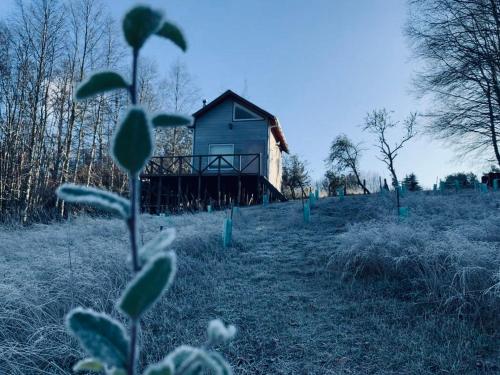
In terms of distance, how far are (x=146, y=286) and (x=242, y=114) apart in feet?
53.2

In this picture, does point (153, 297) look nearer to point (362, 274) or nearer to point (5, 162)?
point (362, 274)

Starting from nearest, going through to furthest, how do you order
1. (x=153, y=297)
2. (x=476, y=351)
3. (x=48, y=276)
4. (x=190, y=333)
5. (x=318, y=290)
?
(x=153, y=297) < (x=476, y=351) < (x=190, y=333) < (x=48, y=276) < (x=318, y=290)

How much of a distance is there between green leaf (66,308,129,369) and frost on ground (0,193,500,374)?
2335 mm

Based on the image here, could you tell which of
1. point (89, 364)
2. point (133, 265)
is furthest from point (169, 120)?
point (89, 364)

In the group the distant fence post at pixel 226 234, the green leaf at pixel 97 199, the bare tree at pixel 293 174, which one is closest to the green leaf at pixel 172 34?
the green leaf at pixel 97 199

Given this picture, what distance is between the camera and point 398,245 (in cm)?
425

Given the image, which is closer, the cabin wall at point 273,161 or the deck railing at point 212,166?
the deck railing at point 212,166

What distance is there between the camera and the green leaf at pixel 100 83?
0.39 meters

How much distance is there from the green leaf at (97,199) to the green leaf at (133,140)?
0.04 metres

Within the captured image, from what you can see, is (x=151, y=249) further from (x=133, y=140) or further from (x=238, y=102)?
(x=238, y=102)

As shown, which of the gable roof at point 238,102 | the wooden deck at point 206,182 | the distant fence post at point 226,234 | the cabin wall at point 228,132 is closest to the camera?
the distant fence post at point 226,234

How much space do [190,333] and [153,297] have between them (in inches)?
108

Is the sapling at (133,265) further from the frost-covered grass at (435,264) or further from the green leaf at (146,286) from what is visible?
the frost-covered grass at (435,264)

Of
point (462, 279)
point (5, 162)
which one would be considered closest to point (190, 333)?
point (462, 279)
